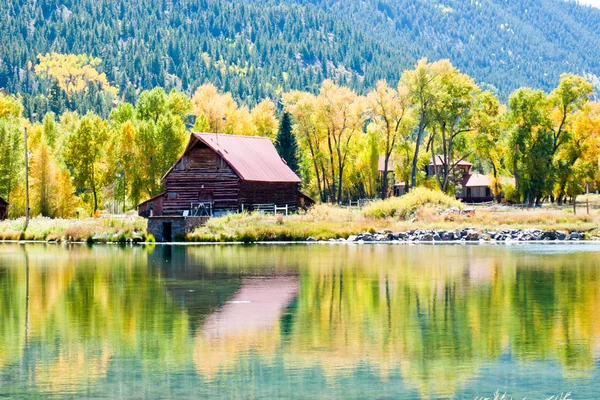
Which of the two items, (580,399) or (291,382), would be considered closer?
(580,399)

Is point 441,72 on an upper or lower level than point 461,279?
upper

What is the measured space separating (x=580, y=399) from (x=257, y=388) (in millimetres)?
5288

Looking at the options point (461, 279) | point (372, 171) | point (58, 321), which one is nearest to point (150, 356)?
point (58, 321)

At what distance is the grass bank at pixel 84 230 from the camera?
64.7 metres

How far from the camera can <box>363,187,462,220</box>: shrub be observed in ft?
224

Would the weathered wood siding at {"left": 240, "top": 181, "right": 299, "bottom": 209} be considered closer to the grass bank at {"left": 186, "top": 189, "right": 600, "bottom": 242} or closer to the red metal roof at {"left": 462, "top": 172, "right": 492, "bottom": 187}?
the grass bank at {"left": 186, "top": 189, "right": 600, "bottom": 242}

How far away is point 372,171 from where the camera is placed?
10094 centimetres

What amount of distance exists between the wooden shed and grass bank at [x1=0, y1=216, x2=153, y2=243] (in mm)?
6177

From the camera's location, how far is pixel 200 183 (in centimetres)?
7275

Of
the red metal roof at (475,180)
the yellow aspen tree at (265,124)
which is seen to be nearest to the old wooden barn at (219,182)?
the yellow aspen tree at (265,124)

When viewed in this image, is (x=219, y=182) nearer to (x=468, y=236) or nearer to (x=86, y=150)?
(x=86, y=150)

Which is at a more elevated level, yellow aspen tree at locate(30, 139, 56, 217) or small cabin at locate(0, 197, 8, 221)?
yellow aspen tree at locate(30, 139, 56, 217)

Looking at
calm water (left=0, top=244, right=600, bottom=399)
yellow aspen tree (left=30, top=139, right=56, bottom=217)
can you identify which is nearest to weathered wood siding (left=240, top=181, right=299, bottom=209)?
yellow aspen tree (left=30, top=139, right=56, bottom=217)

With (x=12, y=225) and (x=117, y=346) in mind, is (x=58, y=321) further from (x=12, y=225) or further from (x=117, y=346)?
(x=12, y=225)
